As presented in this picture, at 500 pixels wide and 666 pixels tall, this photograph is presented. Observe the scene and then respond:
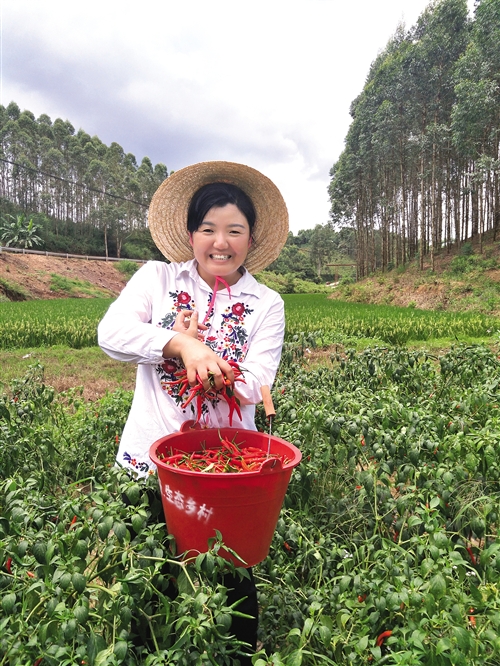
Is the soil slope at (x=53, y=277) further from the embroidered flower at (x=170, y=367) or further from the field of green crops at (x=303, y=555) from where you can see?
the embroidered flower at (x=170, y=367)

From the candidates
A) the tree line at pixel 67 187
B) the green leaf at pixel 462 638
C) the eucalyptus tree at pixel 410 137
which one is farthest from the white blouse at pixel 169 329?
the tree line at pixel 67 187

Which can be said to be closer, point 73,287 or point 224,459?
point 224,459

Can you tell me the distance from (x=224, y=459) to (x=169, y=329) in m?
0.45

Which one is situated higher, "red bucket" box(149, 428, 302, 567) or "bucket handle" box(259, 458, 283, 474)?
"bucket handle" box(259, 458, 283, 474)

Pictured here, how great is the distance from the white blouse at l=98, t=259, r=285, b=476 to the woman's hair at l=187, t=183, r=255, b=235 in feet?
Result: 0.59

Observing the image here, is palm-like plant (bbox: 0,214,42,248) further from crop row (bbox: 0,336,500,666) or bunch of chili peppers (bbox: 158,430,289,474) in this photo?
bunch of chili peppers (bbox: 158,430,289,474)

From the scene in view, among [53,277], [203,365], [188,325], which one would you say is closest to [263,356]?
[188,325]

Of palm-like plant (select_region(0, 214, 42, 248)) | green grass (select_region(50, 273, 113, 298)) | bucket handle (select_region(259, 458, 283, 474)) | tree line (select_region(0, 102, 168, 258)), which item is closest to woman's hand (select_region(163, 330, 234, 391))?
bucket handle (select_region(259, 458, 283, 474))

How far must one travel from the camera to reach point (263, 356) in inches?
60.0

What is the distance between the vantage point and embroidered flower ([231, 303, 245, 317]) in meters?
1.62

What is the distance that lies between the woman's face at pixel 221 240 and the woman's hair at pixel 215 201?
1.0 inches

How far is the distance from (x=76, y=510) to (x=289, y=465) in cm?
60

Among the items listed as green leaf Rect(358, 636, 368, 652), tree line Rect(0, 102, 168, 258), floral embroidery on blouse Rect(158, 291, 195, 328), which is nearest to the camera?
green leaf Rect(358, 636, 368, 652)

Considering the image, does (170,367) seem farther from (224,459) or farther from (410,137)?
(410,137)
